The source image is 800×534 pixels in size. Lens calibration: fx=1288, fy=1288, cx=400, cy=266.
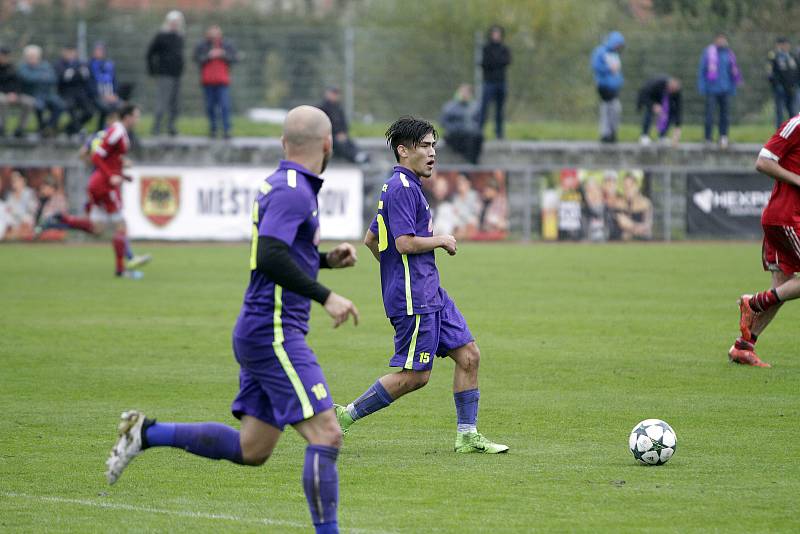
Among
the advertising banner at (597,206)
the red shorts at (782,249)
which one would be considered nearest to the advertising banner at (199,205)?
the advertising banner at (597,206)

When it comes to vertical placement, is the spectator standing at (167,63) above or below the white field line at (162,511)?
above

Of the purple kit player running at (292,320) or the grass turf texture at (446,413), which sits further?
the grass turf texture at (446,413)

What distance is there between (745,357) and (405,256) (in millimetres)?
4680

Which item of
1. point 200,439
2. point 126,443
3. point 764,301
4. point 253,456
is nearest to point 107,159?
point 764,301

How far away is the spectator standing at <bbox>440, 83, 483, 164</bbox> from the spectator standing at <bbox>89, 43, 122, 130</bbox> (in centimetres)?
703

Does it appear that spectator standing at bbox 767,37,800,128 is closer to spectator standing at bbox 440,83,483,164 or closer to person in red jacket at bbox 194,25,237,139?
spectator standing at bbox 440,83,483,164

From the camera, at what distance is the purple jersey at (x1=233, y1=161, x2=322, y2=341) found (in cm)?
567

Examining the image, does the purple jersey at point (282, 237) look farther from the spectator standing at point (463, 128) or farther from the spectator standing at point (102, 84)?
the spectator standing at point (102, 84)

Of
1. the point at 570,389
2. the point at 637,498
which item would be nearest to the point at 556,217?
the point at 570,389

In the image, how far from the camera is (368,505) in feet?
22.0

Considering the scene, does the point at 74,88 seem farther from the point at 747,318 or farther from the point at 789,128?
the point at 789,128

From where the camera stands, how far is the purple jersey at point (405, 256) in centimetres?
782

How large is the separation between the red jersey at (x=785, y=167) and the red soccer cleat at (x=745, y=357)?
3.90 ft

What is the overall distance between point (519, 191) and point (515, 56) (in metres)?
6.76
